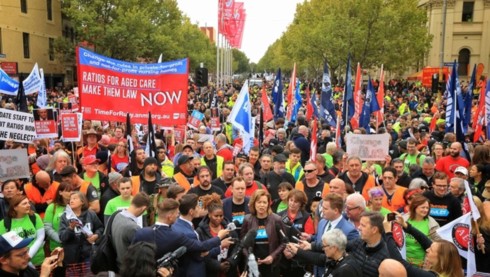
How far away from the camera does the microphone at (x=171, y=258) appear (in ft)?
13.2

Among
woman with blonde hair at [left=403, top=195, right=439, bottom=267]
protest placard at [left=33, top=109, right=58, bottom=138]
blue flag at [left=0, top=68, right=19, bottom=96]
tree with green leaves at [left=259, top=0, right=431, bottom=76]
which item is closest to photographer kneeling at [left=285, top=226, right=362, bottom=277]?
woman with blonde hair at [left=403, top=195, right=439, bottom=267]

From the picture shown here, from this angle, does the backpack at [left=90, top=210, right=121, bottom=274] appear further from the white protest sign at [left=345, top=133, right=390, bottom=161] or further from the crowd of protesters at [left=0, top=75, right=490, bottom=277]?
the white protest sign at [left=345, top=133, right=390, bottom=161]

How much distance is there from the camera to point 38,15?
116ft

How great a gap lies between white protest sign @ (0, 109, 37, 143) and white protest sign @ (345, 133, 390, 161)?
572cm

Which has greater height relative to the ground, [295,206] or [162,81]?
[162,81]

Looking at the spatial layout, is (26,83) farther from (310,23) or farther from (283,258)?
(310,23)

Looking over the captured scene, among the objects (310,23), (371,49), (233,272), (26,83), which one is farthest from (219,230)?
(310,23)

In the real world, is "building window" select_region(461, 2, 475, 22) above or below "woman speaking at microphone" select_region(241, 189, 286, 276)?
above

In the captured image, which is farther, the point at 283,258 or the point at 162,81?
the point at 162,81

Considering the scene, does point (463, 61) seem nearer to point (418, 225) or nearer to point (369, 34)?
point (369, 34)

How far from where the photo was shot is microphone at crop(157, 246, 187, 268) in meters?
4.04

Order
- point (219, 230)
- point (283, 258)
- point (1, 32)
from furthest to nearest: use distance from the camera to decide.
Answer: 1. point (1, 32)
2. point (283, 258)
3. point (219, 230)

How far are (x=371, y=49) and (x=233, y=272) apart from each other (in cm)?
3379

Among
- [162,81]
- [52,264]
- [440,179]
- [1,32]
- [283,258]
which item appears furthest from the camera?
[1,32]
